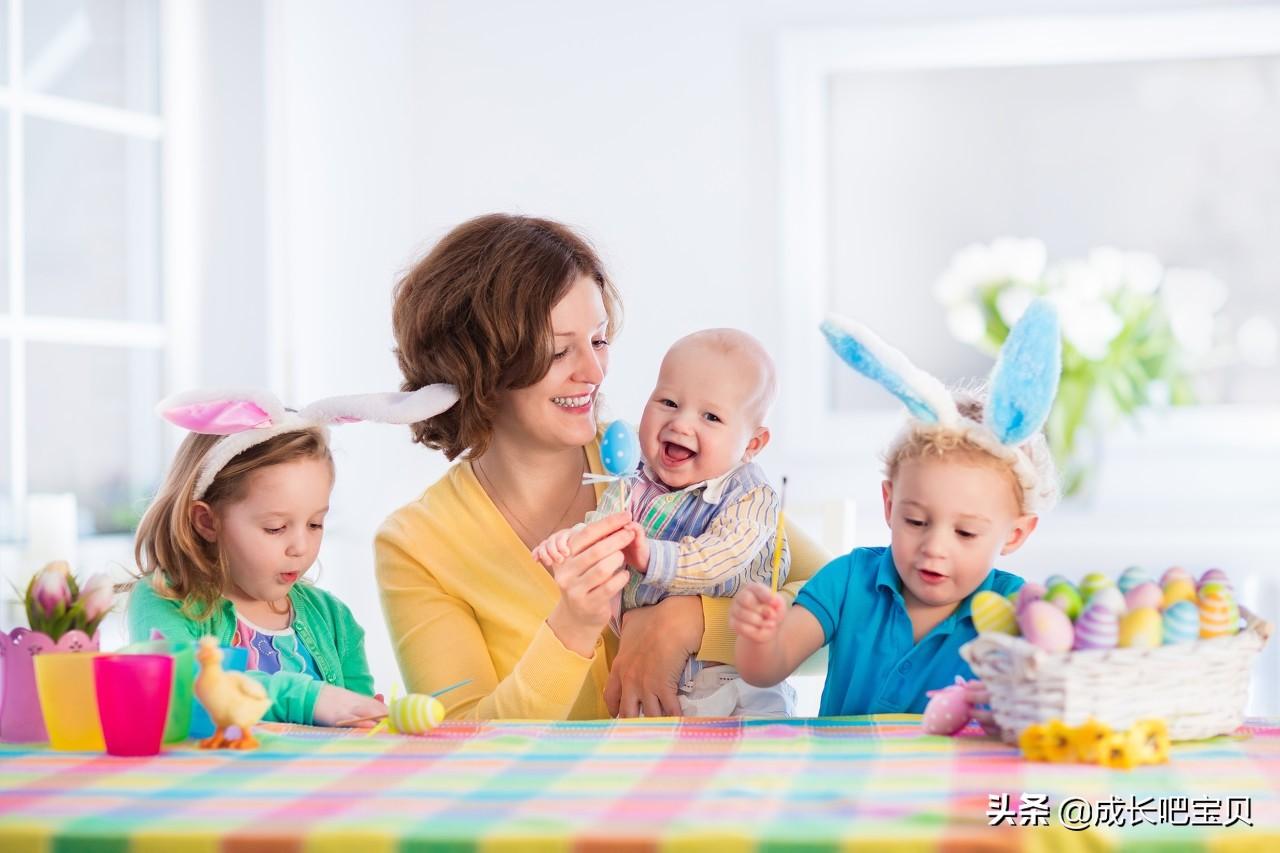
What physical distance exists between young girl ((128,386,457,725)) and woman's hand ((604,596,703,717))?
347 mm

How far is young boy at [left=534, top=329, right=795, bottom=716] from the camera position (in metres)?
1.69

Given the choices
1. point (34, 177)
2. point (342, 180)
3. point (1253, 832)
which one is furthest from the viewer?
point (342, 180)

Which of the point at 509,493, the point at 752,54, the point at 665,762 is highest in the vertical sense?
the point at 752,54

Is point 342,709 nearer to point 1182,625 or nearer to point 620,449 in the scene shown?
point 620,449

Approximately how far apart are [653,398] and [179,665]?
29.7 inches

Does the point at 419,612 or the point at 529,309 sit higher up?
the point at 529,309

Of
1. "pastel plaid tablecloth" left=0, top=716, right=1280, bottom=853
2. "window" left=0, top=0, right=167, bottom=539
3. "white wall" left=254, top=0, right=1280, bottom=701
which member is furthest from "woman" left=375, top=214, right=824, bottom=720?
"white wall" left=254, top=0, right=1280, bottom=701

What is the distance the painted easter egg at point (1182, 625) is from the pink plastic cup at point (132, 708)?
0.92m

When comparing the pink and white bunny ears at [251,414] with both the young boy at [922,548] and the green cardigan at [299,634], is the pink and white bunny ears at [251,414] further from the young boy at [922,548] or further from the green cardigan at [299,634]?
the young boy at [922,548]

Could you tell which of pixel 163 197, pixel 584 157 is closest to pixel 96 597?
pixel 163 197

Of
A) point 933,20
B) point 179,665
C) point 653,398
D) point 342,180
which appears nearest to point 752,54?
point 933,20

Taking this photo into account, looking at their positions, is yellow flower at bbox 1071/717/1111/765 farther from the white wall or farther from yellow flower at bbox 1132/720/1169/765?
the white wall

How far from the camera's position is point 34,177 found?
2.73 metres

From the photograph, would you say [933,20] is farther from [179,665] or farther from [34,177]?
[179,665]
